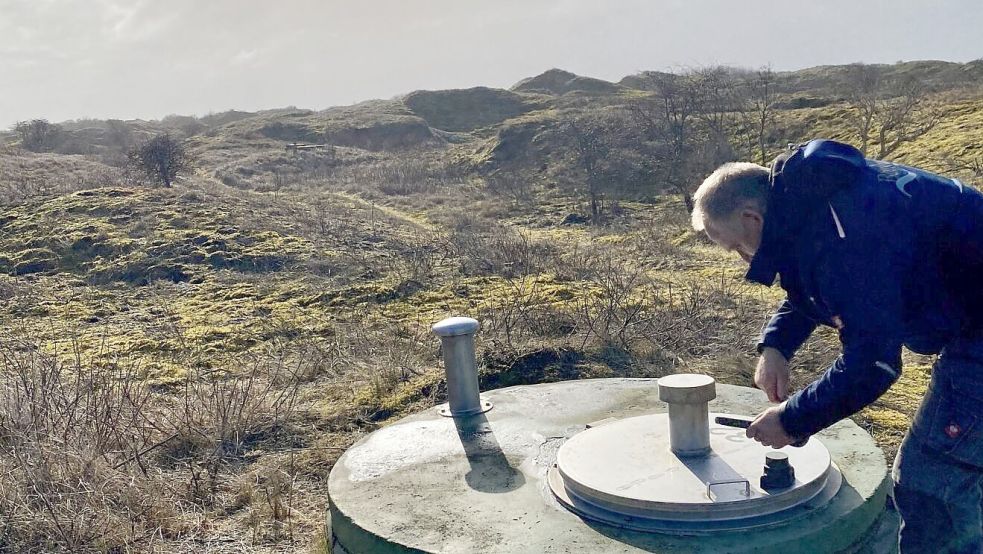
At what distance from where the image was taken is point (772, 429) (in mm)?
2330

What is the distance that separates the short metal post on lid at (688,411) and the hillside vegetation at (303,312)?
69.3 inches

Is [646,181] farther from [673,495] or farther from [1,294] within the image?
[673,495]

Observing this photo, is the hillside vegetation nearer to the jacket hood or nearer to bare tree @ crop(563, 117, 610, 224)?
bare tree @ crop(563, 117, 610, 224)

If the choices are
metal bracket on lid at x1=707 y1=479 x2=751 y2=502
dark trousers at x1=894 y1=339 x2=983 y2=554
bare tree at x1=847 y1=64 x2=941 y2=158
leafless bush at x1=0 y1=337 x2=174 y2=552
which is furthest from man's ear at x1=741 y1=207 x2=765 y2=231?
bare tree at x1=847 y1=64 x2=941 y2=158

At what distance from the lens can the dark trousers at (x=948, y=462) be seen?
229cm

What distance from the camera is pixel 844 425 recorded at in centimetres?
364

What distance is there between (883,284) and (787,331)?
2.43 ft

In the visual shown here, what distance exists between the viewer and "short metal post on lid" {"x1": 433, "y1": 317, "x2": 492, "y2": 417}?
402 centimetres

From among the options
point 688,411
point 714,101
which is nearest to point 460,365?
point 688,411

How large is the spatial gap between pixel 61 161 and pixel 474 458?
2628 centimetres

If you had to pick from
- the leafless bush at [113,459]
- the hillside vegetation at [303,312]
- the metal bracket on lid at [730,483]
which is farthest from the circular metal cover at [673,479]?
the leafless bush at [113,459]

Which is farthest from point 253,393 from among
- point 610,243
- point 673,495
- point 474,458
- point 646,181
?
point 646,181

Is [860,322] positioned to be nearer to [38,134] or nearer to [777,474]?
[777,474]

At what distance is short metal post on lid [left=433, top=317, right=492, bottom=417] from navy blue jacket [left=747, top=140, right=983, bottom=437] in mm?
1903
